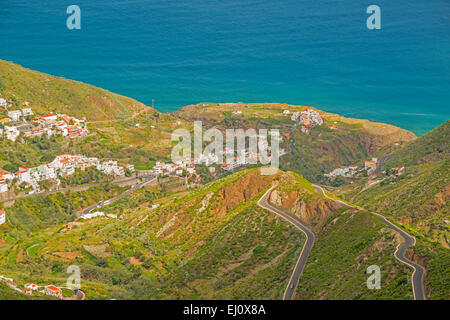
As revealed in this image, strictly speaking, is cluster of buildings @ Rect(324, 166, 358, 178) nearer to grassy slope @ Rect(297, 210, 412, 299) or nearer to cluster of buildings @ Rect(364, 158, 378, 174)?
cluster of buildings @ Rect(364, 158, 378, 174)

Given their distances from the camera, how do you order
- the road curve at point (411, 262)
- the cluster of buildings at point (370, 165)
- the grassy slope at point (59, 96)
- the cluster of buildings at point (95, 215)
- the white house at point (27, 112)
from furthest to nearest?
the grassy slope at point (59, 96)
the cluster of buildings at point (370, 165)
the white house at point (27, 112)
the cluster of buildings at point (95, 215)
the road curve at point (411, 262)

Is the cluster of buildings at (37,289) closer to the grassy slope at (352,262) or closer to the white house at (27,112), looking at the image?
the grassy slope at (352,262)

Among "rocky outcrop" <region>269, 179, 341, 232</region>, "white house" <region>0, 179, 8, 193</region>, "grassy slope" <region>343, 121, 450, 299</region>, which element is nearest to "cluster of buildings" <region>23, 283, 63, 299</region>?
"rocky outcrop" <region>269, 179, 341, 232</region>

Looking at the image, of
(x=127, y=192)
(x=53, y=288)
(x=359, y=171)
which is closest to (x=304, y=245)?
(x=53, y=288)

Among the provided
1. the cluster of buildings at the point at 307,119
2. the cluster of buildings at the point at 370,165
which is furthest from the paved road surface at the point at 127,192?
the cluster of buildings at the point at 307,119

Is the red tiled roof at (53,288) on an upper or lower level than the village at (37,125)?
lower

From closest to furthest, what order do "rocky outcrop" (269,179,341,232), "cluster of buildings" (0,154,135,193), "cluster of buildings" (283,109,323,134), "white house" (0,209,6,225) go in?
"rocky outcrop" (269,179,341,232) → "white house" (0,209,6,225) → "cluster of buildings" (0,154,135,193) → "cluster of buildings" (283,109,323,134)

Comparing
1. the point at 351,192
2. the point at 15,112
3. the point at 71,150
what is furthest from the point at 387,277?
the point at 15,112
